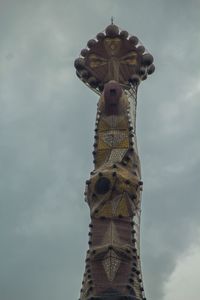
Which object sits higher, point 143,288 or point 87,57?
point 87,57

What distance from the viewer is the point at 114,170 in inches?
813

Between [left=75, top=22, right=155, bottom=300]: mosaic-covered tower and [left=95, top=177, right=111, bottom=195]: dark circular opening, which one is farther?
[left=95, top=177, right=111, bottom=195]: dark circular opening

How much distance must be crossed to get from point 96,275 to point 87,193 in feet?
8.87

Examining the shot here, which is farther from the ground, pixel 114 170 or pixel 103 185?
pixel 114 170

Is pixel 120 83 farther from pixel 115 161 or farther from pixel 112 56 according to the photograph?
pixel 115 161

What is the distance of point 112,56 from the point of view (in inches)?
937

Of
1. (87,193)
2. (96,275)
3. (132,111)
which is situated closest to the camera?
(96,275)

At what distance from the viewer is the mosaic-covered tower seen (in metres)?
19.4

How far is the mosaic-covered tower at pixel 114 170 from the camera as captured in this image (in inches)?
763

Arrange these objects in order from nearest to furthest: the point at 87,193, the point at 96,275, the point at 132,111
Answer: the point at 96,275
the point at 87,193
the point at 132,111

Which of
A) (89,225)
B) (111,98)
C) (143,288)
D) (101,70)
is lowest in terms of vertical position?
(143,288)

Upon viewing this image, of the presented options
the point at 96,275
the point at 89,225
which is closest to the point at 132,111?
the point at 89,225

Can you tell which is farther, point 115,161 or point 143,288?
point 115,161

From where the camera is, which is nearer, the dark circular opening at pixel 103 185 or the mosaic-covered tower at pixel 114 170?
the mosaic-covered tower at pixel 114 170
